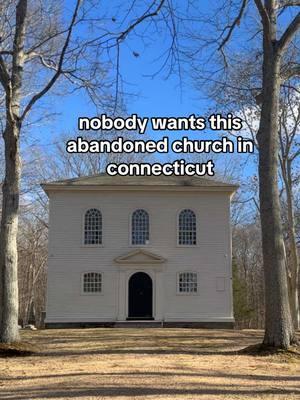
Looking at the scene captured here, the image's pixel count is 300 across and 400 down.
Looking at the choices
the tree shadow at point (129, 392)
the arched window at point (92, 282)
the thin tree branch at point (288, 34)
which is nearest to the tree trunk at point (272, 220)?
the thin tree branch at point (288, 34)

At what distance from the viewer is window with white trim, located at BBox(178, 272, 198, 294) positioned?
27.4 meters

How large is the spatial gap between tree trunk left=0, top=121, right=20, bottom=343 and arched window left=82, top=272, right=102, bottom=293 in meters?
13.8

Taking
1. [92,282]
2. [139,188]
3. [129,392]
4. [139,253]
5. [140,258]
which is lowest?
[129,392]

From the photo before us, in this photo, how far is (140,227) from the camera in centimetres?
2805

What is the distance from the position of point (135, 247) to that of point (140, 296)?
7.68 ft

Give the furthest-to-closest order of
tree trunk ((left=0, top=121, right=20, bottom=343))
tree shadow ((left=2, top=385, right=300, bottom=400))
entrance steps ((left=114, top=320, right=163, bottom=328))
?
entrance steps ((left=114, top=320, right=163, bottom=328)), tree trunk ((left=0, top=121, right=20, bottom=343)), tree shadow ((left=2, top=385, right=300, bottom=400))

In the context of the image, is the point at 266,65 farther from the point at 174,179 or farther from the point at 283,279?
the point at 174,179

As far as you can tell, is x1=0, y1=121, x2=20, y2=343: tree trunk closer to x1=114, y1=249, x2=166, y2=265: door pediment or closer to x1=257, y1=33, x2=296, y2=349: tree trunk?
x1=257, y1=33, x2=296, y2=349: tree trunk

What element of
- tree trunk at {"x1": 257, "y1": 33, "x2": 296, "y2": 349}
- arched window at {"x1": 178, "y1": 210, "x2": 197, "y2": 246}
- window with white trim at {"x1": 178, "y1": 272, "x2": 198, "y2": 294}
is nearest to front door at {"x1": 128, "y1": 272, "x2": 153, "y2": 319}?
window with white trim at {"x1": 178, "y1": 272, "x2": 198, "y2": 294}

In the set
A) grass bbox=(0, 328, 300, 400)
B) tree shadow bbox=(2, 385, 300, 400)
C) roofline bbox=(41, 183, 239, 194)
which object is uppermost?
roofline bbox=(41, 183, 239, 194)

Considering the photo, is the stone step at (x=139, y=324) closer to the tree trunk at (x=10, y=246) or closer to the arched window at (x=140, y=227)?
the arched window at (x=140, y=227)

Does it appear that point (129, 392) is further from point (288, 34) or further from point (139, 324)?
point (139, 324)

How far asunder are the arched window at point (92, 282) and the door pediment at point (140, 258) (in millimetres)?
1248

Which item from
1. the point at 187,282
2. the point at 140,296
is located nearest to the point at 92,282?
the point at 140,296
